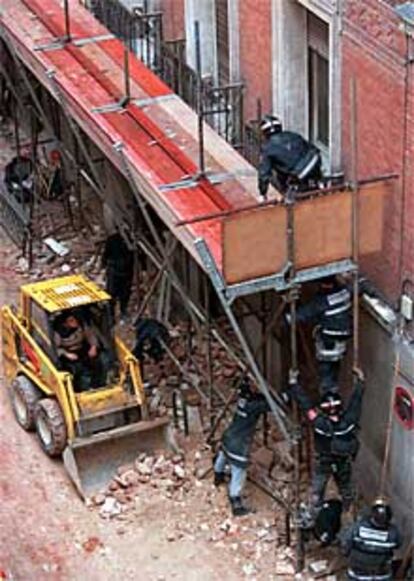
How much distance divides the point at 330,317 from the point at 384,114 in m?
2.38

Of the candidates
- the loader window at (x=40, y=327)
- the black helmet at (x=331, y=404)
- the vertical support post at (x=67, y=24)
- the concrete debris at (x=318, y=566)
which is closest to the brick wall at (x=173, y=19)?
the vertical support post at (x=67, y=24)

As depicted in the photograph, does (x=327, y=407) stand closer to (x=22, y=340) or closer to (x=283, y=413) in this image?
(x=283, y=413)

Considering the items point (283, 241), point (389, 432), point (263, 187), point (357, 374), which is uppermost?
point (263, 187)

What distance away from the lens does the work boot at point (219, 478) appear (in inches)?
772

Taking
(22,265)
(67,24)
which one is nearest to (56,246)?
(22,265)

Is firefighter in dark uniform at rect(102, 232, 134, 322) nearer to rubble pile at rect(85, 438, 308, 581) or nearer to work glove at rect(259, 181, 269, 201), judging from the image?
rubble pile at rect(85, 438, 308, 581)

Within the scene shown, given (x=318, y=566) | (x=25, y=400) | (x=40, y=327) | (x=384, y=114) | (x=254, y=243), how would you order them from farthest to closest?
1. (x=25, y=400)
2. (x=40, y=327)
3. (x=318, y=566)
4. (x=384, y=114)
5. (x=254, y=243)

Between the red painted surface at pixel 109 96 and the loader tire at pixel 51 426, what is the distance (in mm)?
3193

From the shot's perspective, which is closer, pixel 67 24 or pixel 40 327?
pixel 40 327

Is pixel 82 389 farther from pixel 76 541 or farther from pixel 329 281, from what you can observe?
pixel 329 281

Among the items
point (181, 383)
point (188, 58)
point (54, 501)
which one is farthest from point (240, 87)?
point (54, 501)

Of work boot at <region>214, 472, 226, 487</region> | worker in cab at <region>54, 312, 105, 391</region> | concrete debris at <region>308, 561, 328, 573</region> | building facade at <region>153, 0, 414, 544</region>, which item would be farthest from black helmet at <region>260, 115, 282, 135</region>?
concrete debris at <region>308, 561, 328, 573</region>

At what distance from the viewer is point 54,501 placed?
19781mm

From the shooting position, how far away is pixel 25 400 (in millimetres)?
20828
